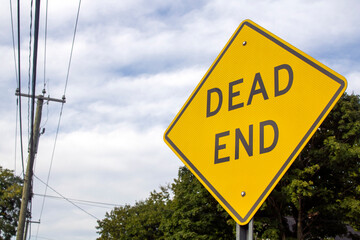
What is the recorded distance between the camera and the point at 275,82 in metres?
2.34

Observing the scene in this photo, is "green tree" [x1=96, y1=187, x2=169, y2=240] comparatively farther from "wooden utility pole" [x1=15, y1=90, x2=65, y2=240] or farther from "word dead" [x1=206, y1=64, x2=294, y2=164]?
"word dead" [x1=206, y1=64, x2=294, y2=164]

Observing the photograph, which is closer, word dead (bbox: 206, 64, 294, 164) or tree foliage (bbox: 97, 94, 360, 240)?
word dead (bbox: 206, 64, 294, 164)

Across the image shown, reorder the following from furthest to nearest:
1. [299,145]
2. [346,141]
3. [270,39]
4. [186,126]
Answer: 1. [346,141]
2. [186,126]
3. [270,39]
4. [299,145]

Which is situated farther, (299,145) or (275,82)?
(275,82)

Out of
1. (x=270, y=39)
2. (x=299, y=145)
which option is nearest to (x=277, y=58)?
(x=270, y=39)

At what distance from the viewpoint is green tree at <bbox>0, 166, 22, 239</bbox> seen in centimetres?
4406

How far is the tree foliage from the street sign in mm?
18931

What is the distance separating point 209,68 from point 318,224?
75.8ft

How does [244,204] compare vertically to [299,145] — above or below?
below

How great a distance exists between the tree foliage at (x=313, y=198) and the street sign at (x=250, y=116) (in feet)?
62.1

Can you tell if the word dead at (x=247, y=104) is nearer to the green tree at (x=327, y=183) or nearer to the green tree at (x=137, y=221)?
the green tree at (x=327, y=183)

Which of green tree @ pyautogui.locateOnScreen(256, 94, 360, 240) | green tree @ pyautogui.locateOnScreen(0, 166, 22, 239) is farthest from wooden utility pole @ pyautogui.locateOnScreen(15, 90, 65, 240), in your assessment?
green tree @ pyautogui.locateOnScreen(0, 166, 22, 239)

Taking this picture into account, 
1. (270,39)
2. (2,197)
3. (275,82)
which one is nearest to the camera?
(275,82)

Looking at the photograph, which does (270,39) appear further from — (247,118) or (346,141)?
(346,141)
